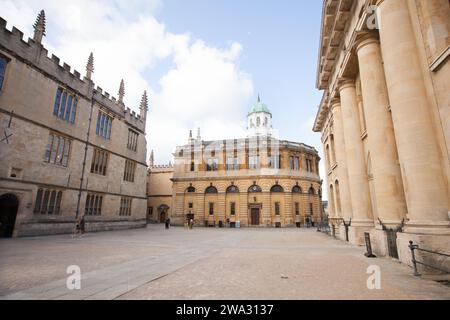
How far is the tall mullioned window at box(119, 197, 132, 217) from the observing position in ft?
90.0

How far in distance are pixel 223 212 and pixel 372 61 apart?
33.3 m

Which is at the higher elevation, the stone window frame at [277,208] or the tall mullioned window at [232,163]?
the tall mullioned window at [232,163]

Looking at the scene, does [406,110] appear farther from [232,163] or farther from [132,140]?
[232,163]

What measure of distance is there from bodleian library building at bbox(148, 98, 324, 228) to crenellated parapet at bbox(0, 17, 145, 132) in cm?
1865

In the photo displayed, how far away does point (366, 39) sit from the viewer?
38.0 feet

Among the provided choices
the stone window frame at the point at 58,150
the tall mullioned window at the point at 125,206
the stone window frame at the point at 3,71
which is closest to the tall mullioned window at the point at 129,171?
the tall mullioned window at the point at 125,206

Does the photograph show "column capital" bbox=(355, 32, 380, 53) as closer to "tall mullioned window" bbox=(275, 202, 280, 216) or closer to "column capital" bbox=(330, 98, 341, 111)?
"column capital" bbox=(330, 98, 341, 111)

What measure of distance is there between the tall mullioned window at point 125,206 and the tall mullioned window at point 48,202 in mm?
8051

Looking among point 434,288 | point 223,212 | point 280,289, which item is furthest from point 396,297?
point 223,212

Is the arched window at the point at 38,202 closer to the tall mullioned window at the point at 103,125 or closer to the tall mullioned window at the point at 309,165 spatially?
the tall mullioned window at the point at 103,125

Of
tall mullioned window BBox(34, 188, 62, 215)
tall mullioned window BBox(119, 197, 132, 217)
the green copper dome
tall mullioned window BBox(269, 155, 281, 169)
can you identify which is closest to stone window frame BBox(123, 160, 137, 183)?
tall mullioned window BBox(119, 197, 132, 217)

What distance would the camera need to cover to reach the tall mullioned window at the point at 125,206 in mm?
27438

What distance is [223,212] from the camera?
40.7 metres

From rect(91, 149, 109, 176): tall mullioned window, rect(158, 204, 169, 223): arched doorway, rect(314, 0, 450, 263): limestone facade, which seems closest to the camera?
rect(314, 0, 450, 263): limestone facade
